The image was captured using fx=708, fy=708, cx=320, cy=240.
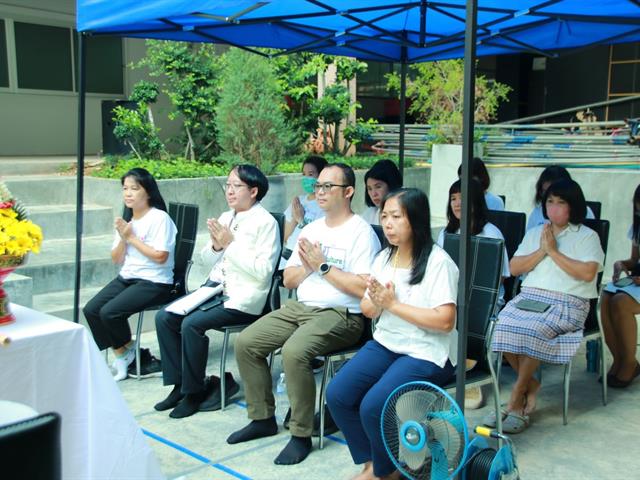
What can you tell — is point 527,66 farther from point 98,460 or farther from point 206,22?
point 98,460

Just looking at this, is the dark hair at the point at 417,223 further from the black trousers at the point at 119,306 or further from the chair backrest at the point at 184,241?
the chair backrest at the point at 184,241

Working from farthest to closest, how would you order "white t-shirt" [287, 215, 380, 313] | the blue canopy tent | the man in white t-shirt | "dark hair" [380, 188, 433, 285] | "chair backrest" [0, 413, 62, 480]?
the blue canopy tent
"white t-shirt" [287, 215, 380, 313]
the man in white t-shirt
"dark hair" [380, 188, 433, 285]
"chair backrest" [0, 413, 62, 480]

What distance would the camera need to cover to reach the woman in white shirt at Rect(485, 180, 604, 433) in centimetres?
388

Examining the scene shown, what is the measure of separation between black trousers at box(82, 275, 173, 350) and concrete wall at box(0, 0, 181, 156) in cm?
658

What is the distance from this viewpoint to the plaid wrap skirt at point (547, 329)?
3.86m

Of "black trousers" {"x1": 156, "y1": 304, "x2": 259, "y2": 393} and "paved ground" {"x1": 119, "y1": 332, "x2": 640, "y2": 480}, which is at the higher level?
"black trousers" {"x1": 156, "y1": 304, "x2": 259, "y2": 393}

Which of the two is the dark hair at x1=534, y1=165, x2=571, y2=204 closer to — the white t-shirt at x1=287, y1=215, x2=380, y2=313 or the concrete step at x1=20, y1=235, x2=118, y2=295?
the white t-shirt at x1=287, y1=215, x2=380, y2=313

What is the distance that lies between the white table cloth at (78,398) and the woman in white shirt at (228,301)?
137 centimetres

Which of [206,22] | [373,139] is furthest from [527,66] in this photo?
[206,22]

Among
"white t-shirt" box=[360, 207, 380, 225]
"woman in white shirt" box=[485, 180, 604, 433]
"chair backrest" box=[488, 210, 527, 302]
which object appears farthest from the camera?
"white t-shirt" box=[360, 207, 380, 225]

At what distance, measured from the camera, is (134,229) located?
484cm

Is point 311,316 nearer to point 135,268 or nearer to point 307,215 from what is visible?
point 135,268

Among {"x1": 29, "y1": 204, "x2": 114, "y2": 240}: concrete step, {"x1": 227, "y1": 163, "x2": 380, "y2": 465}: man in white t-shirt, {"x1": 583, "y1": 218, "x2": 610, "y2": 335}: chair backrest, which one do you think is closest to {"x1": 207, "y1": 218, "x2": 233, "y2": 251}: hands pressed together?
{"x1": 227, "y1": 163, "x2": 380, "y2": 465}: man in white t-shirt

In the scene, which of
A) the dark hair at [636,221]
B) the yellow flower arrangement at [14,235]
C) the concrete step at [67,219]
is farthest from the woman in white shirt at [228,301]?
the concrete step at [67,219]
